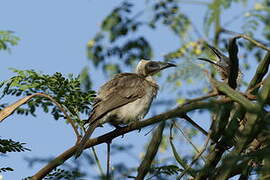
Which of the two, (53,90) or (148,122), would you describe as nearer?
(148,122)

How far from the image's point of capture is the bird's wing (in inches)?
228

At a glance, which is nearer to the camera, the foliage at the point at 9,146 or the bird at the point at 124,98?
the foliage at the point at 9,146

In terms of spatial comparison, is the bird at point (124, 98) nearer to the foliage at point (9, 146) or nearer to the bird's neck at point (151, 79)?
the bird's neck at point (151, 79)

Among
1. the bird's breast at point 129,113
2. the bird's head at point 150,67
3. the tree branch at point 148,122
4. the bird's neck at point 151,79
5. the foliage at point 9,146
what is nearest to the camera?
the tree branch at point 148,122

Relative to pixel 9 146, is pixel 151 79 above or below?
above

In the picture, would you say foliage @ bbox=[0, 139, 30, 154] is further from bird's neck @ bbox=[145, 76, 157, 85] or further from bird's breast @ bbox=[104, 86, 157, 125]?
bird's neck @ bbox=[145, 76, 157, 85]

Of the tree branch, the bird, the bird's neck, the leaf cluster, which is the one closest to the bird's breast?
the bird

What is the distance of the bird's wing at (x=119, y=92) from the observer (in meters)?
5.79

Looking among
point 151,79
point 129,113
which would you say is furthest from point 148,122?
point 151,79

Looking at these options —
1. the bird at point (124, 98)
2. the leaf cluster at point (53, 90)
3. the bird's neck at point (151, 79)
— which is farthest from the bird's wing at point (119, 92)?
the leaf cluster at point (53, 90)

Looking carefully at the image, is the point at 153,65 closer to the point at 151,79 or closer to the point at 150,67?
the point at 150,67

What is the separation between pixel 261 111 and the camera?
1.09 m

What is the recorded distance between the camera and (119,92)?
612 cm

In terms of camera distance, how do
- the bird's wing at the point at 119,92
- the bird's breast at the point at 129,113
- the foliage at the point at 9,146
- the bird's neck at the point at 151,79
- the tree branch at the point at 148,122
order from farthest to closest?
the bird's neck at the point at 151,79
the bird's breast at the point at 129,113
the bird's wing at the point at 119,92
the foliage at the point at 9,146
the tree branch at the point at 148,122
